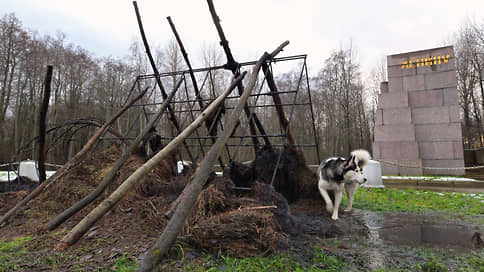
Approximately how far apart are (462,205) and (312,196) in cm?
410

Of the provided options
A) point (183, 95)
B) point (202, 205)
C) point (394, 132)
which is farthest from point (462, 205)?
point (183, 95)

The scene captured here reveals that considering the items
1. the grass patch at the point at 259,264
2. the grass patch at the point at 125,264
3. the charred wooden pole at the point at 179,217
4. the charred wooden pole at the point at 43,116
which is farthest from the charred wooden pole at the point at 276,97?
the grass patch at the point at 125,264

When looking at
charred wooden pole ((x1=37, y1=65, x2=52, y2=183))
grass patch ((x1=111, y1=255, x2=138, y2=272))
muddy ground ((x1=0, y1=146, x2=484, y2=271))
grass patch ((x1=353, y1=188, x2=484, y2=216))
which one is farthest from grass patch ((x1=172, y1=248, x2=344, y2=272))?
grass patch ((x1=353, y1=188, x2=484, y2=216))

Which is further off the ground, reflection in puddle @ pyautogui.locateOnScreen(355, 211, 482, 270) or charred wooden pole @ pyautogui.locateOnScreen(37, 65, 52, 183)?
charred wooden pole @ pyautogui.locateOnScreen(37, 65, 52, 183)

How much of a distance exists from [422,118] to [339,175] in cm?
1296

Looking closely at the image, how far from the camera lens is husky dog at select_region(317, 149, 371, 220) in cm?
546

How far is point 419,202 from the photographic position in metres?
7.70

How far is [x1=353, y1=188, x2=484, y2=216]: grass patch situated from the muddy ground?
1269 mm

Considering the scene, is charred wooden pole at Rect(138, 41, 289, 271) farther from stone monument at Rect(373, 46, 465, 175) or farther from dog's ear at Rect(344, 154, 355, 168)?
stone monument at Rect(373, 46, 465, 175)

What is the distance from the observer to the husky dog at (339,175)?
5457 mm

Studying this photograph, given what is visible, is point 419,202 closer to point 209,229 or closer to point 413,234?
point 413,234

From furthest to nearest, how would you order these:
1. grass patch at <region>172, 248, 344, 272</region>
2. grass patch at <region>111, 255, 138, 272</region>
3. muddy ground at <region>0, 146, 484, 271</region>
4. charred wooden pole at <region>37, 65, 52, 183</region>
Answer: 1. charred wooden pole at <region>37, 65, 52, 183</region>
2. muddy ground at <region>0, 146, 484, 271</region>
3. grass patch at <region>172, 248, 344, 272</region>
4. grass patch at <region>111, 255, 138, 272</region>

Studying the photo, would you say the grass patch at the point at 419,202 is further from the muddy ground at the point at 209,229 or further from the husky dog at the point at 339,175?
the husky dog at the point at 339,175

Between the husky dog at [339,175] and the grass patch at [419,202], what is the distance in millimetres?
1681
